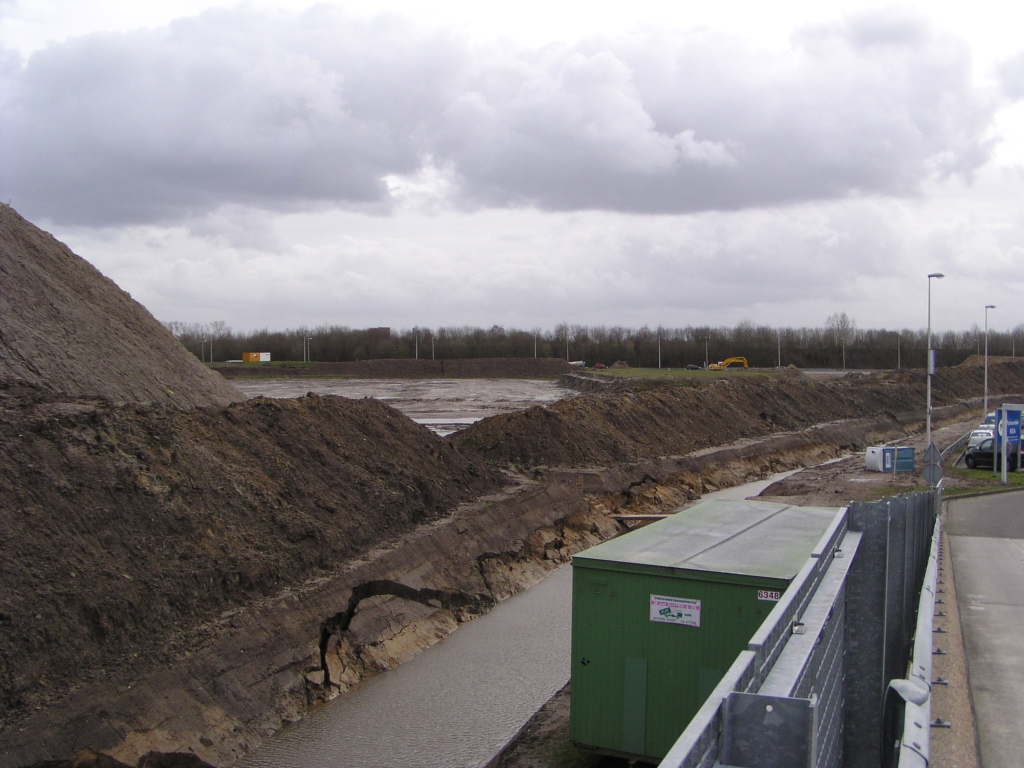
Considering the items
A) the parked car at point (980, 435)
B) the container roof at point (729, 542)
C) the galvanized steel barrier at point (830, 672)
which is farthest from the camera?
the parked car at point (980, 435)

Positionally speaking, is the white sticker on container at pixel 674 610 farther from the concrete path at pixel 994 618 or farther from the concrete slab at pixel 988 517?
the concrete slab at pixel 988 517

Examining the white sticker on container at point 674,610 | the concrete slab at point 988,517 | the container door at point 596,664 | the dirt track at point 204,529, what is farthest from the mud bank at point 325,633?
the concrete slab at point 988,517

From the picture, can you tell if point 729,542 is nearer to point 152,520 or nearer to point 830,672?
point 830,672

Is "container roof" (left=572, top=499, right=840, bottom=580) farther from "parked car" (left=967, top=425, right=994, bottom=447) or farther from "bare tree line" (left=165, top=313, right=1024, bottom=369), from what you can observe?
"bare tree line" (left=165, top=313, right=1024, bottom=369)

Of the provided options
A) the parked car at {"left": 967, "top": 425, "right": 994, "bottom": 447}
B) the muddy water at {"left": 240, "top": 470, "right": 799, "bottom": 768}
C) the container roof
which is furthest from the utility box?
the container roof

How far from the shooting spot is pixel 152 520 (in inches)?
454

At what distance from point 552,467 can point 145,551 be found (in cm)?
1544

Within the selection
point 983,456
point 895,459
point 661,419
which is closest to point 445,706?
point 895,459

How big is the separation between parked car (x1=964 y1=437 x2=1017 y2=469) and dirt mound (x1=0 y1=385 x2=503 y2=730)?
22.7 m

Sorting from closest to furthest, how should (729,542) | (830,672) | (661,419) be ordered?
(830,672), (729,542), (661,419)

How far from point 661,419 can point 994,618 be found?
75.0ft

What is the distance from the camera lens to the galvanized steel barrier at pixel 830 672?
2697mm

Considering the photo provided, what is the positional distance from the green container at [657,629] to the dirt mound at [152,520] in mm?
5050

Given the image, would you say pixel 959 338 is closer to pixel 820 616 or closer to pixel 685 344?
pixel 685 344
